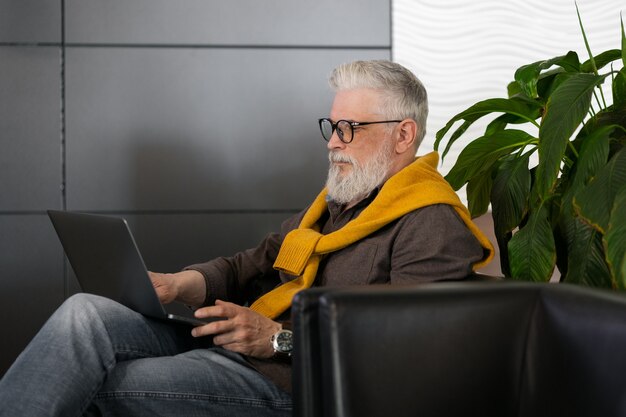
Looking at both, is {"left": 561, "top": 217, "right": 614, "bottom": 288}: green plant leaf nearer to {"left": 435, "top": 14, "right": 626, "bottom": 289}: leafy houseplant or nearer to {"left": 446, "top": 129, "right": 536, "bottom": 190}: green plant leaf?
{"left": 435, "top": 14, "right": 626, "bottom": 289}: leafy houseplant

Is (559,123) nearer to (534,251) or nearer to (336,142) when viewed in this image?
(534,251)

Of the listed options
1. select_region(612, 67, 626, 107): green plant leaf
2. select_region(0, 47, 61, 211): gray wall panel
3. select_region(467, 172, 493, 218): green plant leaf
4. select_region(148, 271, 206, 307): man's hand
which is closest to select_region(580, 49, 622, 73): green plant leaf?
select_region(612, 67, 626, 107): green plant leaf

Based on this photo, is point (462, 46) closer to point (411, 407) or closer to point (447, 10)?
point (447, 10)

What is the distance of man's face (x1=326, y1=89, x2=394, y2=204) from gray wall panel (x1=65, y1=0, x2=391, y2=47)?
1025 millimetres

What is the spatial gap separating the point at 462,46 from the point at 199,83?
0.98 m

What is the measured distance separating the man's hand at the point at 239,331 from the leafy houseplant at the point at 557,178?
62cm

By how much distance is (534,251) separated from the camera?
5.87 ft

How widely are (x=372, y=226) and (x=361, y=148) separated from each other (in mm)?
263

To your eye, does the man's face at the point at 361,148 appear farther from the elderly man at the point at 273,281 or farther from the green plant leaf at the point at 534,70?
the green plant leaf at the point at 534,70

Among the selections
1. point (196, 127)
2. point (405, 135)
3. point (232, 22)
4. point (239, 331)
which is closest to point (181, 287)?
point (239, 331)

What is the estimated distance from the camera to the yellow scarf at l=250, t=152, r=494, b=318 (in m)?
1.75

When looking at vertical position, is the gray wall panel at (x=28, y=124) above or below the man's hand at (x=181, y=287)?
above

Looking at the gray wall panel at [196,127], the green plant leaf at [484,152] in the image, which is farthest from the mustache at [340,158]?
the gray wall panel at [196,127]

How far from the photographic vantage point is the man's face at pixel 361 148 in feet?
6.35
